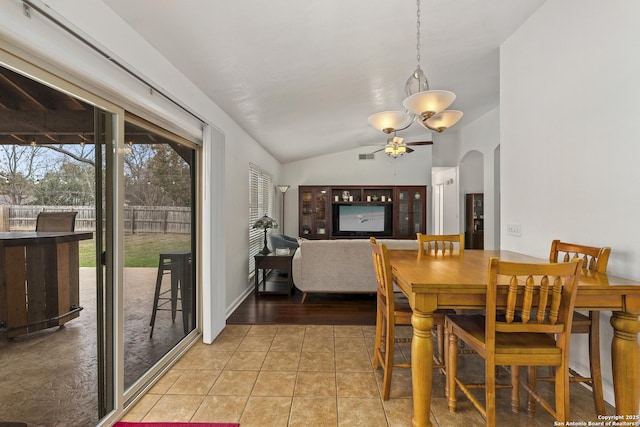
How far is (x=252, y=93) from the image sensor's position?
10.1 feet

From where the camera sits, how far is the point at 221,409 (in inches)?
76.0

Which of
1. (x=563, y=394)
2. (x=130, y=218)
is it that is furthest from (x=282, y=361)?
(x=563, y=394)

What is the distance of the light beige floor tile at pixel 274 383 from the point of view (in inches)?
82.8

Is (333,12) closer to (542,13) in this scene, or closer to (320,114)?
(542,13)

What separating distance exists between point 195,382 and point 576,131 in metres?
3.30

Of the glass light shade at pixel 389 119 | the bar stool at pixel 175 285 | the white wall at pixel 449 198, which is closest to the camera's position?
the bar stool at pixel 175 285

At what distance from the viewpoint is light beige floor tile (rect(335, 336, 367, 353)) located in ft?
9.01

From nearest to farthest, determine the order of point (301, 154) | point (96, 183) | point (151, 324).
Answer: point (96, 183) < point (151, 324) < point (301, 154)

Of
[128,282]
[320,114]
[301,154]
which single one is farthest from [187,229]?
[301,154]

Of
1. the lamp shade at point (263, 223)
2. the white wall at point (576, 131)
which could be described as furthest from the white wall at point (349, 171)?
the white wall at point (576, 131)

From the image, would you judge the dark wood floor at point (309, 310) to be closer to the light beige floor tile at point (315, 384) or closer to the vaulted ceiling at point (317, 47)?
the light beige floor tile at point (315, 384)

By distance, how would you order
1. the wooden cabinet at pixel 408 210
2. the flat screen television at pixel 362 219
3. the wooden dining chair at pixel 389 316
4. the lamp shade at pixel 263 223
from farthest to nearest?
the flat screen television at pixel 362 219
the wooden cabinet at pixel 408 210
the lamp shade at pixel 263 223
the wooden dining chair at pixel 389 316

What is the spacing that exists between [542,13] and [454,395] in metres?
2.96

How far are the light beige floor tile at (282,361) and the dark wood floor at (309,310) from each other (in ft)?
2.39
